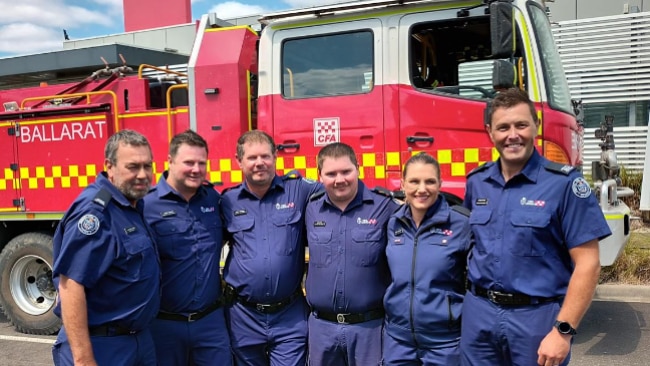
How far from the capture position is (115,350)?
246 cm

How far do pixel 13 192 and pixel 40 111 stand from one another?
873 millimetres

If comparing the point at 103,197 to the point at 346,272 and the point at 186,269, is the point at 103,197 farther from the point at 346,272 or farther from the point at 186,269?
the point at 346,272

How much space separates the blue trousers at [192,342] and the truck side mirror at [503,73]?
243 centimetres

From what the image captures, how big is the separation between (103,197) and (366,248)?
1.26 metres

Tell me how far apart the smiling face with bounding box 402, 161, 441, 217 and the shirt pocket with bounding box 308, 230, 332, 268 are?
0.47 metres

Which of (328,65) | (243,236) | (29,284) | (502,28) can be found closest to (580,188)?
(243,236)

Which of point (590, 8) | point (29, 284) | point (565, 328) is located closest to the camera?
point (565, 328)

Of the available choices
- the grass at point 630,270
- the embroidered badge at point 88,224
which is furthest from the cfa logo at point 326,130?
the grass at point 630,270

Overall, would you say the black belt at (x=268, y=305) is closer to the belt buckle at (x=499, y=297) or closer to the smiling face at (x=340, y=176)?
the smiling face at (x=340, y=176)

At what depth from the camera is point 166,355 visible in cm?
287

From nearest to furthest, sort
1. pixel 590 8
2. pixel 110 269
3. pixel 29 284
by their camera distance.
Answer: pixel 110 269 → pixel 29 284 → pixel 590 8

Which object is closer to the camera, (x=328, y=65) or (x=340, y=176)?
(x=340, y=176)

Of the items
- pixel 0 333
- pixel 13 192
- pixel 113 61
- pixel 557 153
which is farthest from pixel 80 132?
pixel 113 61

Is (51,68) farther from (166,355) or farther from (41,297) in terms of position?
(166,355)
